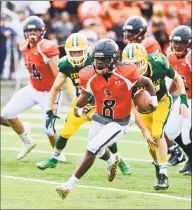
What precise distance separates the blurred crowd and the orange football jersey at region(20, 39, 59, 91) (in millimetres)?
6263

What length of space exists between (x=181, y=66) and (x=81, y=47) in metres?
1.31

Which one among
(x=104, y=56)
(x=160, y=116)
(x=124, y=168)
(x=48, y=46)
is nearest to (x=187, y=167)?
(x=124, y=168)

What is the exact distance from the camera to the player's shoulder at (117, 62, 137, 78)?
768 centimetres

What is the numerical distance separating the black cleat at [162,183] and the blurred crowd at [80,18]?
7.95 meters

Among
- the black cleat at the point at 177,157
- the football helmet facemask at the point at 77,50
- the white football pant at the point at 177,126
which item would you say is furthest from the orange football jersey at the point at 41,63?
the black cleat at the point at 177,157

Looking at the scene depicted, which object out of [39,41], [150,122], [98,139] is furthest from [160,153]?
[39,41]

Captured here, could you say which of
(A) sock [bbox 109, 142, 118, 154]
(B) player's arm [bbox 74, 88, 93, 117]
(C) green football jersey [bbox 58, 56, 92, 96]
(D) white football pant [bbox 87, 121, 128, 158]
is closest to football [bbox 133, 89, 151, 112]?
(D) white football pant [bbox 87, 121, 128, 158]

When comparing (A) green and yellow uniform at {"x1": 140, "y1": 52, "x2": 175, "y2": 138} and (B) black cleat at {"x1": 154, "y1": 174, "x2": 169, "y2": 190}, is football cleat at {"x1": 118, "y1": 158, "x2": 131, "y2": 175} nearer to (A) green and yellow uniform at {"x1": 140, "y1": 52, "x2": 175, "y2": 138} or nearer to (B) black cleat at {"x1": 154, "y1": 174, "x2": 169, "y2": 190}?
(A) green and yellow uniform at {"x1": 140, "y1": 52, "x2": 175, "y2": 138}

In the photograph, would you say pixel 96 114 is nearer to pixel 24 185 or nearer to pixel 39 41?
pixel 24 185

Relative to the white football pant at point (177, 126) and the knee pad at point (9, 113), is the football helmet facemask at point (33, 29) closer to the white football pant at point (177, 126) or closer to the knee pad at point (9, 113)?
the knee pad at point (9, 113)

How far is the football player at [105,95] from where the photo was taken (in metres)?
7.57

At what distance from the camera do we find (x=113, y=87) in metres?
7.72

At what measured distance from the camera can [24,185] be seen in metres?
8.86

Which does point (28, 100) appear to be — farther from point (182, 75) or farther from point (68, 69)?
point (182, 75)
